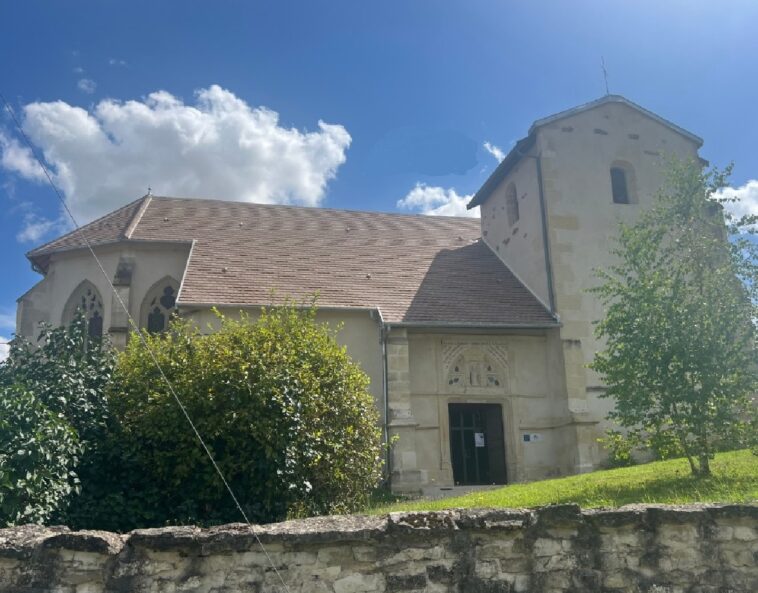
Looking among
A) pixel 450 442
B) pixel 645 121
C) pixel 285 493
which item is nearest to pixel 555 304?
pixel 450 442

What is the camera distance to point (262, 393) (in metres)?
8.82

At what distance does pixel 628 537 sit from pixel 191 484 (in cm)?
557

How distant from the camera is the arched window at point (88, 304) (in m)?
18.0

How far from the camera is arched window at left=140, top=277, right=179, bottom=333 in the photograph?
17.7 meters

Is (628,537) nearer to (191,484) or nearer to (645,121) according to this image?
(191,484)

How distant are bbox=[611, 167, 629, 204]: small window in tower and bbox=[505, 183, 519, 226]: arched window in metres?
2.68

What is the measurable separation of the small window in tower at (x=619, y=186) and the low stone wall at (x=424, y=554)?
46.5 ft

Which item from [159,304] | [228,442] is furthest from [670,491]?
[159,304]

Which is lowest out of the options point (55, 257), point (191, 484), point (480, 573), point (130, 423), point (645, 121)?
point (480, 573)

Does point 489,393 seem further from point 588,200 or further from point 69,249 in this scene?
point 69,249

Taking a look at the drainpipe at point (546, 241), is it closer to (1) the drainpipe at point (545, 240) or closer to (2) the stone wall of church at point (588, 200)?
(1) the drainpipe at point (545, 240)

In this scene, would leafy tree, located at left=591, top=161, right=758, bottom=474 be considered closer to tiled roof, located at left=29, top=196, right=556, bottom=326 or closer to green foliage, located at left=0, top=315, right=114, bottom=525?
tiled roof, located at left=29, top=196, right=556, bottom=326

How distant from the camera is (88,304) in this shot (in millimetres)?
18297

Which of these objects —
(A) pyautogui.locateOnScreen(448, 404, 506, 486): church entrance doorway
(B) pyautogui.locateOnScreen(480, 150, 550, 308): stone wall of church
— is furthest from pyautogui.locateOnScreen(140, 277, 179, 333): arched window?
(B) pyautogui.locateOnScreen(480, 150, 550, 308): stone wall of church
